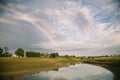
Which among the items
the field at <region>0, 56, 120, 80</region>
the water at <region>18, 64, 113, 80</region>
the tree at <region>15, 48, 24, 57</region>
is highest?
the tree at <region>15, 48, 24, 57</region>

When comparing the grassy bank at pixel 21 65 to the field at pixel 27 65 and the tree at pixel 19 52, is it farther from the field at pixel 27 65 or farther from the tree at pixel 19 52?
the tree at pixel 19 52

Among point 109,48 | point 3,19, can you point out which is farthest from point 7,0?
point 109,48

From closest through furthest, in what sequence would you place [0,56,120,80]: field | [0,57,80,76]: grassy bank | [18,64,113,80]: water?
1. [18,64,113,80]: water
2. [0,56,120,80]: field
3. [0,57,80,76]: grassy bank

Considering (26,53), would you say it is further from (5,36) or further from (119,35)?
(119,35)

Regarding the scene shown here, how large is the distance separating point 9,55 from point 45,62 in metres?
3.75

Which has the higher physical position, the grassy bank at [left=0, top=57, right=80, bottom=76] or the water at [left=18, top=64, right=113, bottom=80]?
the grassy bank at [left=0, top=57, right=80, bottom=76]

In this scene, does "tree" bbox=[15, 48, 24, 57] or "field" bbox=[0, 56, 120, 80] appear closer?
"field" bbox=[0, 56, 120, 80]

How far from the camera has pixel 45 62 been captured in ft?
57.8

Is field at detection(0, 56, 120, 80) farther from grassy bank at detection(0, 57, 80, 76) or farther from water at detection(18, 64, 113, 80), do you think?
water at detection(18, 64, 113, 80)

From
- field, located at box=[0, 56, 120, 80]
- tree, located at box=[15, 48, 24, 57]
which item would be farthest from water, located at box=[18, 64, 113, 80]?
tree, located at box=[15, 48, 24, 57]

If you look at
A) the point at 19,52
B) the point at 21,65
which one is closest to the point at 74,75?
the point at 19,52

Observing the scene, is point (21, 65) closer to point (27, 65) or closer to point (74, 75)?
point (27, 65)

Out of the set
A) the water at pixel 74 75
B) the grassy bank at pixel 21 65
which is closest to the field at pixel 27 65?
the grassy bank at pixel 21 65

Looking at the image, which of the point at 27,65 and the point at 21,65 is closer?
the point at 21,65
